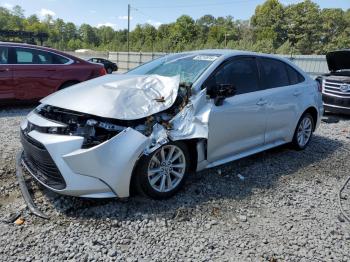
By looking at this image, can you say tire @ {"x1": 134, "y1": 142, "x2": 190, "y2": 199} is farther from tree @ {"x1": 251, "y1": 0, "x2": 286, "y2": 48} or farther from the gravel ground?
tree @ {"x1": 251, "y1": 0, "x2": 286, "y2": 48}

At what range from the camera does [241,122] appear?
4254 mm

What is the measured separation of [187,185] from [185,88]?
113 centimetres

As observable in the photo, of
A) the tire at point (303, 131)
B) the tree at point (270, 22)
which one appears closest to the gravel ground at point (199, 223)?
the tire at point (303, 131)

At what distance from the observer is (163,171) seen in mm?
3598

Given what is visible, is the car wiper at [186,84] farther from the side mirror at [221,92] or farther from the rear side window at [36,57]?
the rear side window at [36,57]

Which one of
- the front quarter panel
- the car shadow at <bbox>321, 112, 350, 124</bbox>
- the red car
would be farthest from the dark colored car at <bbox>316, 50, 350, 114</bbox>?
the front quarter panel

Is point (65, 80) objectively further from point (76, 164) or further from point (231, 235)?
point (231, 235)

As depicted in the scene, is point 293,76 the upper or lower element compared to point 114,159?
upper

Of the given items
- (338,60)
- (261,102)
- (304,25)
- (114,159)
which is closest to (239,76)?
(261,102)

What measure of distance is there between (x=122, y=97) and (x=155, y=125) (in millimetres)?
443

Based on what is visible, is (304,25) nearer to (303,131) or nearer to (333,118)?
(333,118)

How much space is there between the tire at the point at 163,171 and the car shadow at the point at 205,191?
124 millimetres

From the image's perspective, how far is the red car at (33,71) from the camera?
7.56 meters

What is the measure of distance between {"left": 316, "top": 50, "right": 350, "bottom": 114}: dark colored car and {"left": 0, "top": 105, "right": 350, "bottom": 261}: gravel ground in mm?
4806
